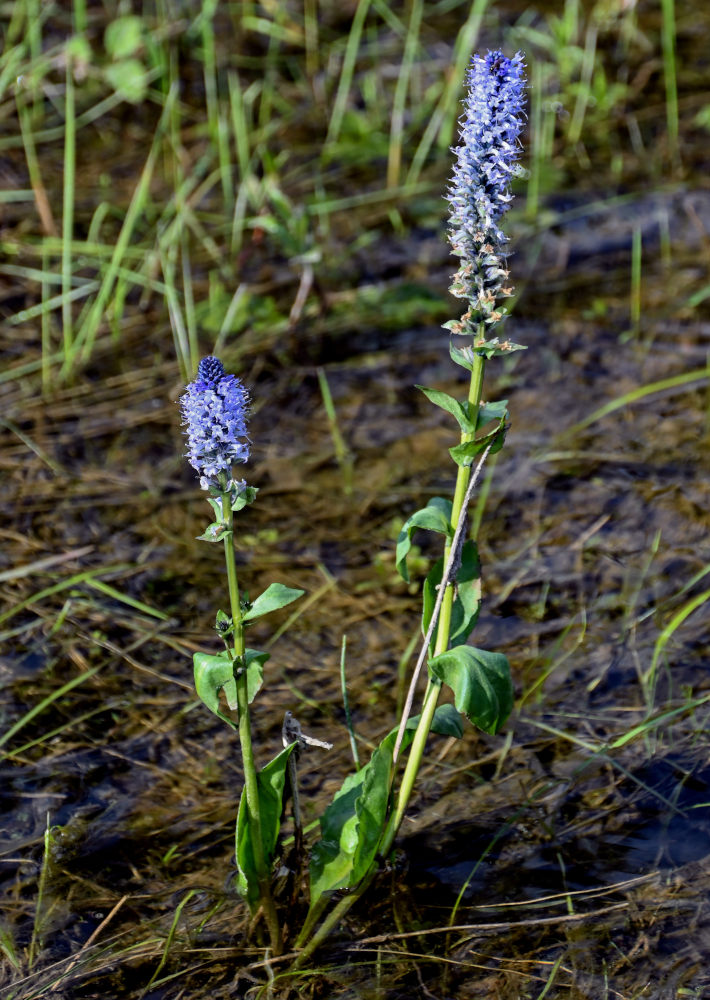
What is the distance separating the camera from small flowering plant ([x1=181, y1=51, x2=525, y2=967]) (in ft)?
5.85

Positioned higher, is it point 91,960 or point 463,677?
point 463,677

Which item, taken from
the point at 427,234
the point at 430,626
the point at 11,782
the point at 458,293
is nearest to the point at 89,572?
the point at 11,782

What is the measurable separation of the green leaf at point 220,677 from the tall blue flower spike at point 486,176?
0.70 m

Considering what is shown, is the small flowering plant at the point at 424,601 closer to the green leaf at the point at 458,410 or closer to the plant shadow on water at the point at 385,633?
the green leaf at the point at 458,410

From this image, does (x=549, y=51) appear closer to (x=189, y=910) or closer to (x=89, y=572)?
(x=89, y=572)

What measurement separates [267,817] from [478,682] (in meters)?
0.55

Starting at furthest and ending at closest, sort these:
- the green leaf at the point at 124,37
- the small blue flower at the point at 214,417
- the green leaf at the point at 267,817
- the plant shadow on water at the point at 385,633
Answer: the green leaf at the point at 124,37 → the plant shadow on water at the point at 385,633 → the green leaf at the point at 267,817 → the small blue flower at the point at 214,417

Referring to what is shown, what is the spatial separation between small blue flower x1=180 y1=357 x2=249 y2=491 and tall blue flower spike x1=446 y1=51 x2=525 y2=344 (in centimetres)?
43

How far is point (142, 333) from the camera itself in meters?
4.13

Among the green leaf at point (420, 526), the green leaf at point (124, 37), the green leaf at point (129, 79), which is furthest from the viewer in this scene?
the green leaf at point (124, 37)

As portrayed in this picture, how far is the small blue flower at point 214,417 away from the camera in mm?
1766

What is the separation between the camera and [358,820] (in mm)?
2078

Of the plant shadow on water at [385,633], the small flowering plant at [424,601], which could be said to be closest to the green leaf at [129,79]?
the plant shadow on water at [385,633]

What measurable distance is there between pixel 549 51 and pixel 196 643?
12.7ft
